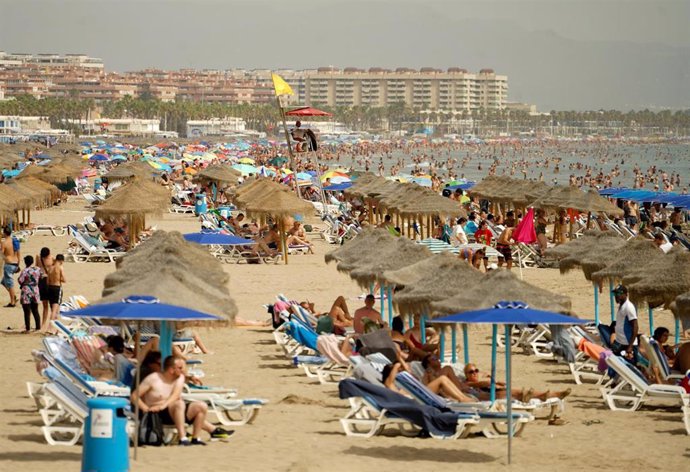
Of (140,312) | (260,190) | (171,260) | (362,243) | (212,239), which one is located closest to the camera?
(140,312)

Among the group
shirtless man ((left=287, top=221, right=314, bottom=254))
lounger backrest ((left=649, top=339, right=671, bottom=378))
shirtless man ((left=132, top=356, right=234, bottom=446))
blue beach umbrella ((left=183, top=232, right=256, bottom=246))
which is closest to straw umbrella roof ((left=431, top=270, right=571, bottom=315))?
lounger backrest ((left=649, top=339, right=671, bottom=378))

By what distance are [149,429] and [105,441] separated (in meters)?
1.52

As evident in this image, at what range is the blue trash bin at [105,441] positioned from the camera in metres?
7.16

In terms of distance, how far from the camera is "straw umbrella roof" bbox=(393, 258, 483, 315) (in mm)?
10992

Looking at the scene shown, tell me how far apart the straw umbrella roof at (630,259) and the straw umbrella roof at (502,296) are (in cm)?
350

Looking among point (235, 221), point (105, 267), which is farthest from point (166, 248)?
point (235, 221)

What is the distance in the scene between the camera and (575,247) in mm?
15641

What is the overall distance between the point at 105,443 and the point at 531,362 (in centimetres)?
690

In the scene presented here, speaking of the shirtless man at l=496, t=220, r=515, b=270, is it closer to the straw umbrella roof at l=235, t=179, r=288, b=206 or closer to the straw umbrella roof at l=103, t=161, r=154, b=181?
the straw umbrella roof at l=235, t=179, r=288, b=206

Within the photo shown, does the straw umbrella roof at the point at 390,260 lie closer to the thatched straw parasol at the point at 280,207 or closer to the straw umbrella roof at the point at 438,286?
the straw umbrella roof at the point at 438,286

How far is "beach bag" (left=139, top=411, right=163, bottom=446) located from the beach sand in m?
0.12

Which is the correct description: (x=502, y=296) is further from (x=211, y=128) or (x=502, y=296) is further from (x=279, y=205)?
(x=211, y=128)

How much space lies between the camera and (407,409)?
9328 millimetres

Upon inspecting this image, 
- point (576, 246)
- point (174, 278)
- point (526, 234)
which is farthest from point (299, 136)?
point (174, 278)
